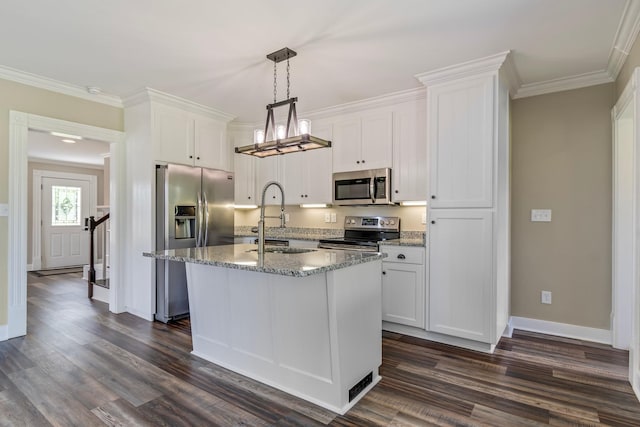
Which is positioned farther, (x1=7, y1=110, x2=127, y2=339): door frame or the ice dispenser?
the ice dispenser

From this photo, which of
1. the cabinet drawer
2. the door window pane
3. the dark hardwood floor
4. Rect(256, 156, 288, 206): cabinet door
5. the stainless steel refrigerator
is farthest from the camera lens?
the door window pane

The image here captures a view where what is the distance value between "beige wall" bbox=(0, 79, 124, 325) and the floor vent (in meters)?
3.19

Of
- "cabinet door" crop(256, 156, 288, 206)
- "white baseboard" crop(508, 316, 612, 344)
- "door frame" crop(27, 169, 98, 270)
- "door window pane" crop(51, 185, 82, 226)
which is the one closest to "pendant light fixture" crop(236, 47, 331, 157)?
"cabinet door" crop(256, 156, 288, 206)

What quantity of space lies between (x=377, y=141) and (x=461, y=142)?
102 cm

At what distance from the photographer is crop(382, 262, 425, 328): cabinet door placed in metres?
3.23

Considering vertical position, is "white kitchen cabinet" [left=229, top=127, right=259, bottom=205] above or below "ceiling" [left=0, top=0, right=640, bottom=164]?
below

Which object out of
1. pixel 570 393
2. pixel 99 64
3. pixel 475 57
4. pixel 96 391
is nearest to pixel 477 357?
pixel 570 393

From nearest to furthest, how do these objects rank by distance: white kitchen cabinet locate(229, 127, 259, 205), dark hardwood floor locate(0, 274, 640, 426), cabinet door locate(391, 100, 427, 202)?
dark hardwood floor locate(0, 274, 640, 426)
cabinet door locate(391, 100, 427, 202)
white kitchen cabinet locate(229, 127, 259, 205)

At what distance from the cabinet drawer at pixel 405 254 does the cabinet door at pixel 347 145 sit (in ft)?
3.50

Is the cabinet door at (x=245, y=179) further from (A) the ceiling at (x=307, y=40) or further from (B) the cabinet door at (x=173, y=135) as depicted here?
(A) the ceiling at (x=307, y=40)

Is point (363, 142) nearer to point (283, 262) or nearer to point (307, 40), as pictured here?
point (307, 40)

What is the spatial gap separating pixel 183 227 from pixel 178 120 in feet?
4.00

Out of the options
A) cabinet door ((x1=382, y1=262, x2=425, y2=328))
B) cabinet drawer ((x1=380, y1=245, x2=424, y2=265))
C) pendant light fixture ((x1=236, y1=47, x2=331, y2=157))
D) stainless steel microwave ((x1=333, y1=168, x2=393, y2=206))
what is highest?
pendant light fixture ((x1=236, y1=47, x2=331, y2=157))

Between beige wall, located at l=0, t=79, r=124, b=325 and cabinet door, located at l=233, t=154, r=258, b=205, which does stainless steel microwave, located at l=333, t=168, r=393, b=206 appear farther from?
beige wall, located at l=0, t=79, r=124, b=325
